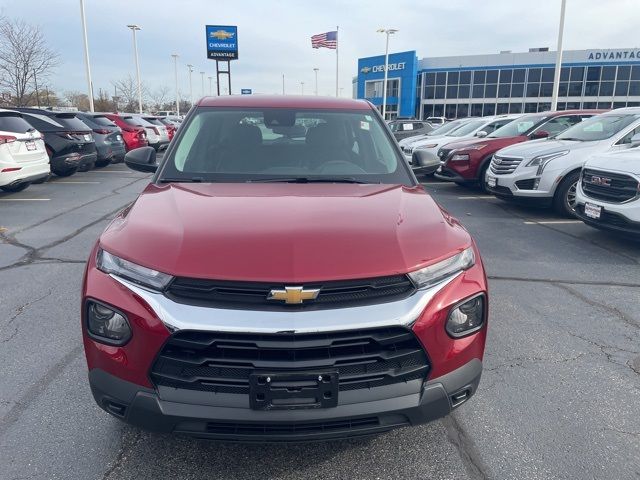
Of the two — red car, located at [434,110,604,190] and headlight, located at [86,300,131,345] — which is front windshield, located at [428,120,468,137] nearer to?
red car, located at [434,110,604,190]

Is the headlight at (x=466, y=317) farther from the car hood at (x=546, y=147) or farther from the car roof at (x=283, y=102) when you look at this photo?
the car hood at (x=546, y=147)

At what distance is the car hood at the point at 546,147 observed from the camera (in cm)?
788

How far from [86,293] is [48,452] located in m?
0.95

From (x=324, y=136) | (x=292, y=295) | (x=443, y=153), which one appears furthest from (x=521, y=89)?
(x=292, y=295)

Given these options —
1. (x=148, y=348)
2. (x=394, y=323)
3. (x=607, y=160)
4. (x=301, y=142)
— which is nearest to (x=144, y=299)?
(x=148, y=348)

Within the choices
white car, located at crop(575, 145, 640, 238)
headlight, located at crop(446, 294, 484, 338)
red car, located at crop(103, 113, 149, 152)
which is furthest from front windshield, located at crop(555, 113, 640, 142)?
red car, located at crop(103, 113, 149, 152)

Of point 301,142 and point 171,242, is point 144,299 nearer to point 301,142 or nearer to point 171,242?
point 171,242

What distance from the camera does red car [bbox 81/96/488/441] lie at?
1863 millimetres

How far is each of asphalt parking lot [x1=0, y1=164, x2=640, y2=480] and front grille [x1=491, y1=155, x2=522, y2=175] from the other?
3.16 meters

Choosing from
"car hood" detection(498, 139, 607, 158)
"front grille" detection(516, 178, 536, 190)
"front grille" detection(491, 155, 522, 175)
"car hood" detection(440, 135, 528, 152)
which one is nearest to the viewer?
"car hood" detection(498, 139, 607, 158)

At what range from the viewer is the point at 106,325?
2023 mm

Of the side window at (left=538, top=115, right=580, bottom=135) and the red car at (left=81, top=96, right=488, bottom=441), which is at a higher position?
the side window at (left=538, top=115, right=580, bottom=135)

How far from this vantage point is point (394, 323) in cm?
190

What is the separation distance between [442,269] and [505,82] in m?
53.4
